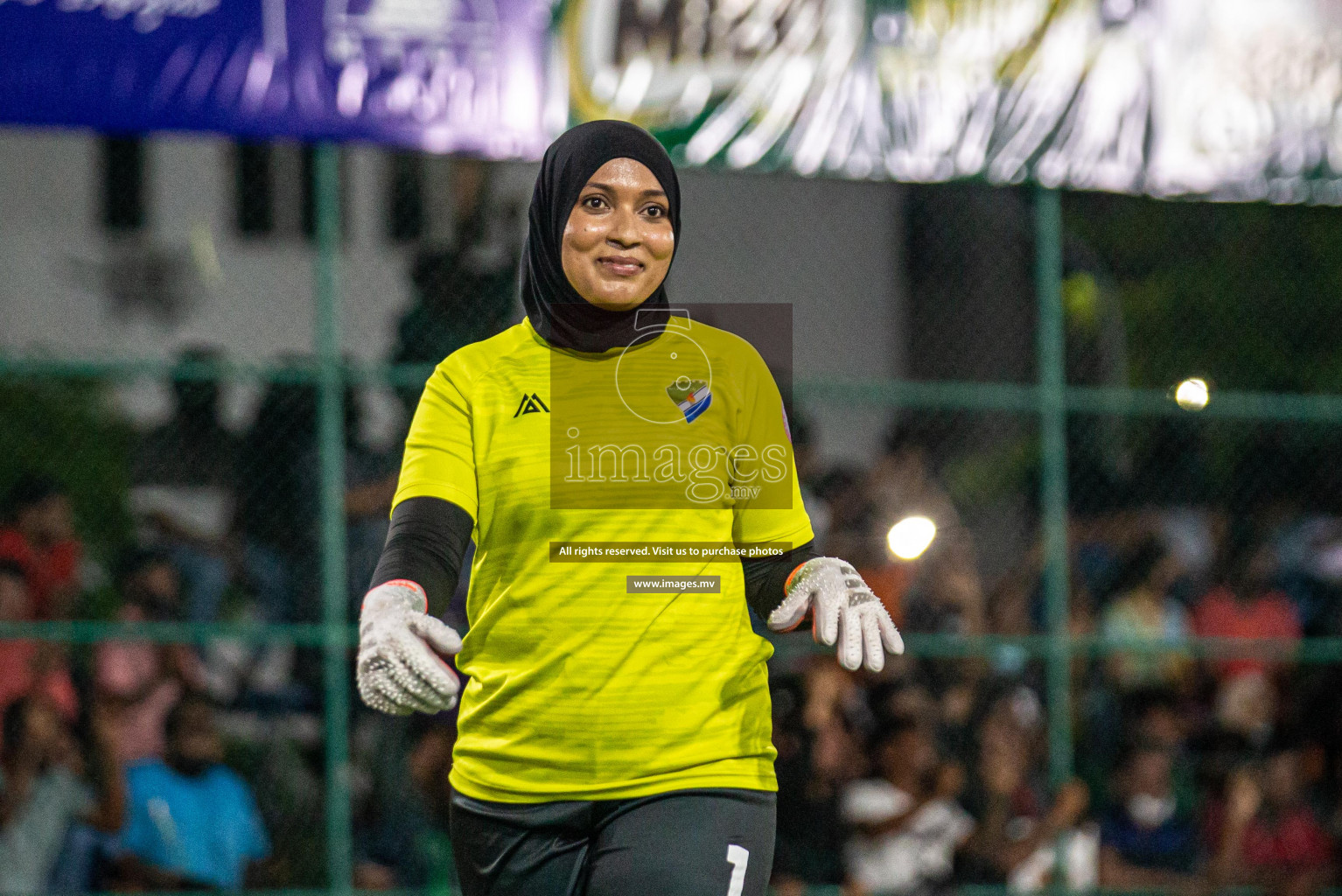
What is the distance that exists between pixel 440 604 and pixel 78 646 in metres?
3.60

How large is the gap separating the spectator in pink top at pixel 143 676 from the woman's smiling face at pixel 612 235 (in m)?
3.48

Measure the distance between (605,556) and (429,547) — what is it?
0.29m

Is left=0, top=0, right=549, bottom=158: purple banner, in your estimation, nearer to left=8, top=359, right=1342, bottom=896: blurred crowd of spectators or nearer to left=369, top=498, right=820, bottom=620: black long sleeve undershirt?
left=8, top=359, right=1342, bottom=896: blurred crowd of spectators

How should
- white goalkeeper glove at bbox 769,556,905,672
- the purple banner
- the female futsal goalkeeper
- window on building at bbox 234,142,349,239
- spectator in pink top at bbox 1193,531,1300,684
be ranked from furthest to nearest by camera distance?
1. spectator in pink top at bbox 1193,531,1300,684
2. window on building at bbox 234,142,349,239
3. the purple banner
4. the female futsal goalkeeper
5. white goalkeeper glove at bbox 769,556,905,672

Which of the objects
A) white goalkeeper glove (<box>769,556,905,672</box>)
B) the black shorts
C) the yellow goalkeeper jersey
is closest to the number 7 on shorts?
the black shorts

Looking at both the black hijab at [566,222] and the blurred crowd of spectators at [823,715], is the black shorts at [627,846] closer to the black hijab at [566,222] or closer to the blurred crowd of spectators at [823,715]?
the black hijab at [566,222]

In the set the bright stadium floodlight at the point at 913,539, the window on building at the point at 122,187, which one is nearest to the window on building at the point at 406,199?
the window on building at the point at 122,187

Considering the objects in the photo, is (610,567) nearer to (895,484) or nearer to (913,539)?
(913,539)

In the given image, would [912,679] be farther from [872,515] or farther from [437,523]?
[437,523]

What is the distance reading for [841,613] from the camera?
2344 mm

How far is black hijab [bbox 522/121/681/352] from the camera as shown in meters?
2.57

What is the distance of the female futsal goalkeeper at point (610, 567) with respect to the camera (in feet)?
7.88

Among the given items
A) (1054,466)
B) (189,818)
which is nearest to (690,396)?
(189,818)

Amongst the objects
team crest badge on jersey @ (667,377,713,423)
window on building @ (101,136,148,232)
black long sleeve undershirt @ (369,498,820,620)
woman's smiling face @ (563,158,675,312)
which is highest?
window on building @ (101,136,148,232)
